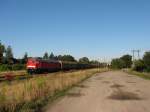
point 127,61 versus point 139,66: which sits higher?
point 127,61

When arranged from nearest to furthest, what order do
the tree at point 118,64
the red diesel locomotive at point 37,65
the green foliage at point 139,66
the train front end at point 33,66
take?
1. the train front end at point 33,66
2. the red diesel locomotive at point 37,65
3. the green foliage at point 139,66
4. the tree at point 118,64

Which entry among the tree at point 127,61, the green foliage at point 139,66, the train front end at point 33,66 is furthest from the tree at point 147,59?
the tree at point 127,61

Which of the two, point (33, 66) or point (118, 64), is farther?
point (118, 64)

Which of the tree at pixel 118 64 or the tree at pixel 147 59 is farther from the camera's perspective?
the tree at pixel 118 64

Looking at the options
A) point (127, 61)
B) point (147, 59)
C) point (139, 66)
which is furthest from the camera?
point (127, 61)

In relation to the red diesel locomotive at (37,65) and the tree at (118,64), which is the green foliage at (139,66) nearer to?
the red diesel locomotive at (37,65)

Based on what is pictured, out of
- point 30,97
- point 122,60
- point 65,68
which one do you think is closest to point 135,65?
point 65,68

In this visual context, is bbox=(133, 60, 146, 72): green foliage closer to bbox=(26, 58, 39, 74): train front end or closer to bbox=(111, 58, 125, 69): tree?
bbox=(26, 58, 39, 74): train front end

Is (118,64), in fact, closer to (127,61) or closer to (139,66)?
(127,61)

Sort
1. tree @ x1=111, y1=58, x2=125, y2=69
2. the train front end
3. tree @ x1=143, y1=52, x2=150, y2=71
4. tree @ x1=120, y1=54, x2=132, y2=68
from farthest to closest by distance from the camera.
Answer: tree @ x1=120, y1=54, x2=132, y2=68 < tree @ x1=111, y1=58, x2=125, y2=69 < tree @ x1=143, y1=52, x2=150, y2=71 < the train front end

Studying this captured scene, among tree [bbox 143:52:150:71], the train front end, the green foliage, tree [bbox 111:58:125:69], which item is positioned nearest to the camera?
the train front end

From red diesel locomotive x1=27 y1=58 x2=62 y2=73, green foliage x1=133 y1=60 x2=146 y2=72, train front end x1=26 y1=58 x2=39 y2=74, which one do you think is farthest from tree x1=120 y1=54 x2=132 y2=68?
train front end x1=26 y1=58 x2=39 y2=74

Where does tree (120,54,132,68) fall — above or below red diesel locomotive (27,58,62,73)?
above

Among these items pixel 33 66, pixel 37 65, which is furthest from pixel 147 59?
pixel 33 66
